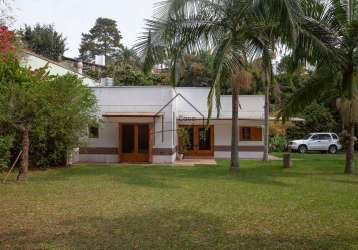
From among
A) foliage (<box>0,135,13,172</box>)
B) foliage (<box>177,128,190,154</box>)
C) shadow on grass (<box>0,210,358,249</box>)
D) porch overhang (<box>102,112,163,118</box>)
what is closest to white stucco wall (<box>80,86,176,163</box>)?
porch overhang (<box>102,112,163,118</box>)

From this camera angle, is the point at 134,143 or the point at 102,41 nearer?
the point at 134,143

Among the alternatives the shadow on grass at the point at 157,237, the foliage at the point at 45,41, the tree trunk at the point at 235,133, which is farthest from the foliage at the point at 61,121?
the foliage at the point at 45,41

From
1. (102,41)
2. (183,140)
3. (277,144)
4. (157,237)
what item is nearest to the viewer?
(157,237)

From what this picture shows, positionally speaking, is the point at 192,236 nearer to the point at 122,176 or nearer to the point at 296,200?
the point at 296,200

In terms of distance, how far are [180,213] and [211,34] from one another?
9.07 m

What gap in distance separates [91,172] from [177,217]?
10617mm

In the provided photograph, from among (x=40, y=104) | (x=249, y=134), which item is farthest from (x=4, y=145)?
(x=249, y=134)

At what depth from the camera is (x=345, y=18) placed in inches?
647

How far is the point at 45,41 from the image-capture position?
47938 millimetres

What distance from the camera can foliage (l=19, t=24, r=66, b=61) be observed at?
47.2 m

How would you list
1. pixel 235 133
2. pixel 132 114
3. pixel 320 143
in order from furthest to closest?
pixel 320 143 → pixel 132 114 → pixel 235 133

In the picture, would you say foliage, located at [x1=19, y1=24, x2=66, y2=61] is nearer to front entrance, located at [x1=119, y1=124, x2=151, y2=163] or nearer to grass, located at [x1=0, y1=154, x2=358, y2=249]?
front entrance, located at [x1=119, y1=124, x2=151, y2=163]

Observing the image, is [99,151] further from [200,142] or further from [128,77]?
[128,77]

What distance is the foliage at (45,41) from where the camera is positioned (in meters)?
47.2
